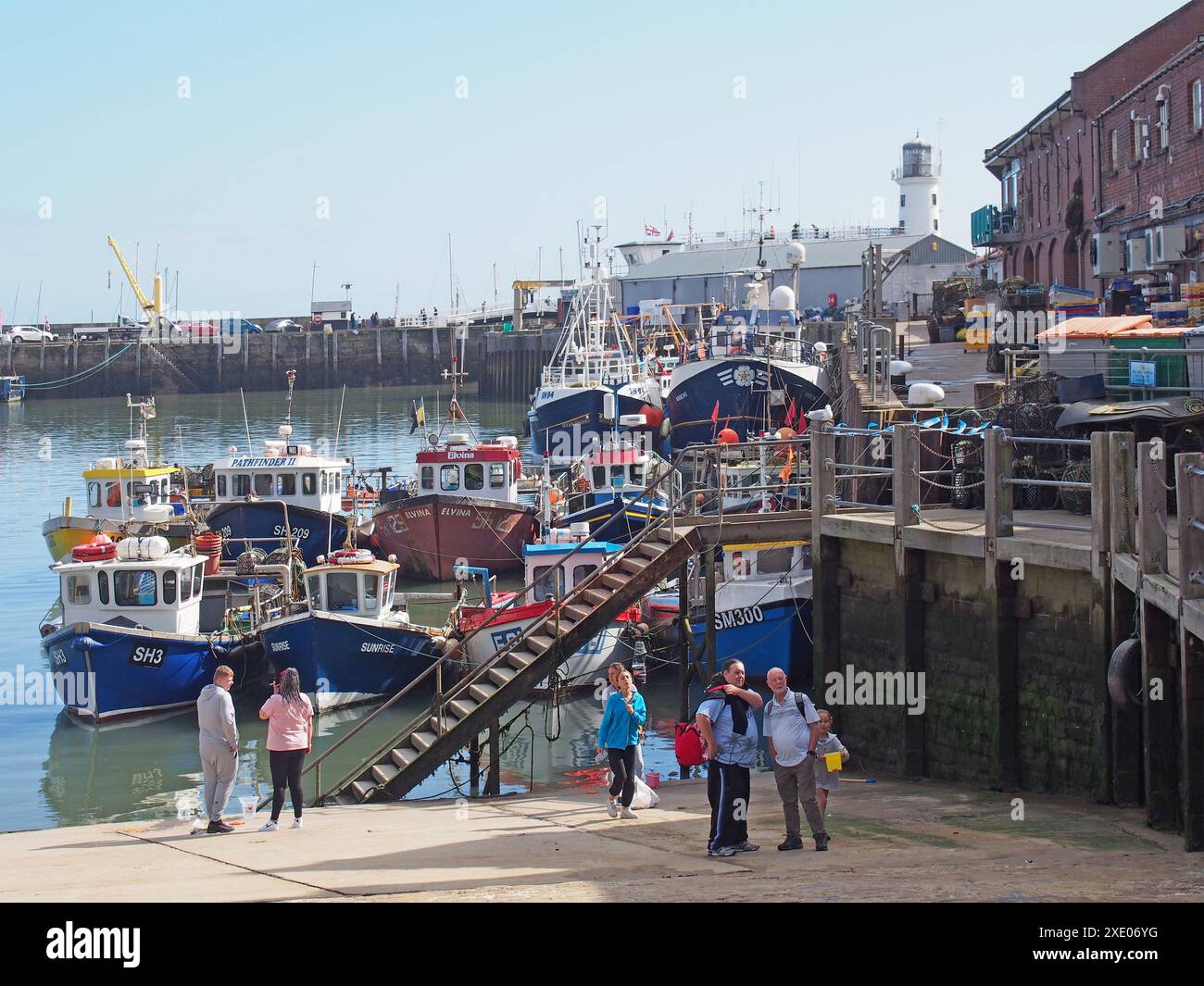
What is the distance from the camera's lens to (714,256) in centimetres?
9662

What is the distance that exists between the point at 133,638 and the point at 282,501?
40.5 feet

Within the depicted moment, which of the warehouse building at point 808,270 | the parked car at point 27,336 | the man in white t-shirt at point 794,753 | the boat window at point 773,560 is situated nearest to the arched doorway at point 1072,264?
the boat window at point 773,560

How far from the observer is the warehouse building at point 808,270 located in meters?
87.4

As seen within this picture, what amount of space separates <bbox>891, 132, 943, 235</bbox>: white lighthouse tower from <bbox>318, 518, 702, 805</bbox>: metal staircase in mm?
92798

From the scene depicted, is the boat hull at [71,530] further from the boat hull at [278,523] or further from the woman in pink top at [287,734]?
the woman in pink top at [287,734]

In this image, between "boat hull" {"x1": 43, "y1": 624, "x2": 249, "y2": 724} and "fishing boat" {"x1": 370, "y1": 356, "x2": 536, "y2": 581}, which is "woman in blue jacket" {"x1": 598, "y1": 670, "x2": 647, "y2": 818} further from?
"fishing boat" {"x1": 370, "y1": 356, "x2": 536, "y2": 581}

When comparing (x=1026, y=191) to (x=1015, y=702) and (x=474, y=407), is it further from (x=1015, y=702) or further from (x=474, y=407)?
(x=474, y=407)

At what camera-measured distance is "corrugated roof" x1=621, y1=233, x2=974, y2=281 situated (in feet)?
293

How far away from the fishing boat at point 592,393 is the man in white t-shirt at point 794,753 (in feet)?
117

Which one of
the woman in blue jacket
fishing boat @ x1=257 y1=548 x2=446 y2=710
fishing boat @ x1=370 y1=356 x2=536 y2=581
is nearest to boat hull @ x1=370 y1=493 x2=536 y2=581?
fishing boat @ x1=370 y1=356 x2=536 y2=581

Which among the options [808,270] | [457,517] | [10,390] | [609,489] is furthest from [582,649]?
[10,390]

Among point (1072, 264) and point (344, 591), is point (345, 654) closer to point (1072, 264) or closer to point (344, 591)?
point (344, 591)

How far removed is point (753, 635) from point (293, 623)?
7.09 m
